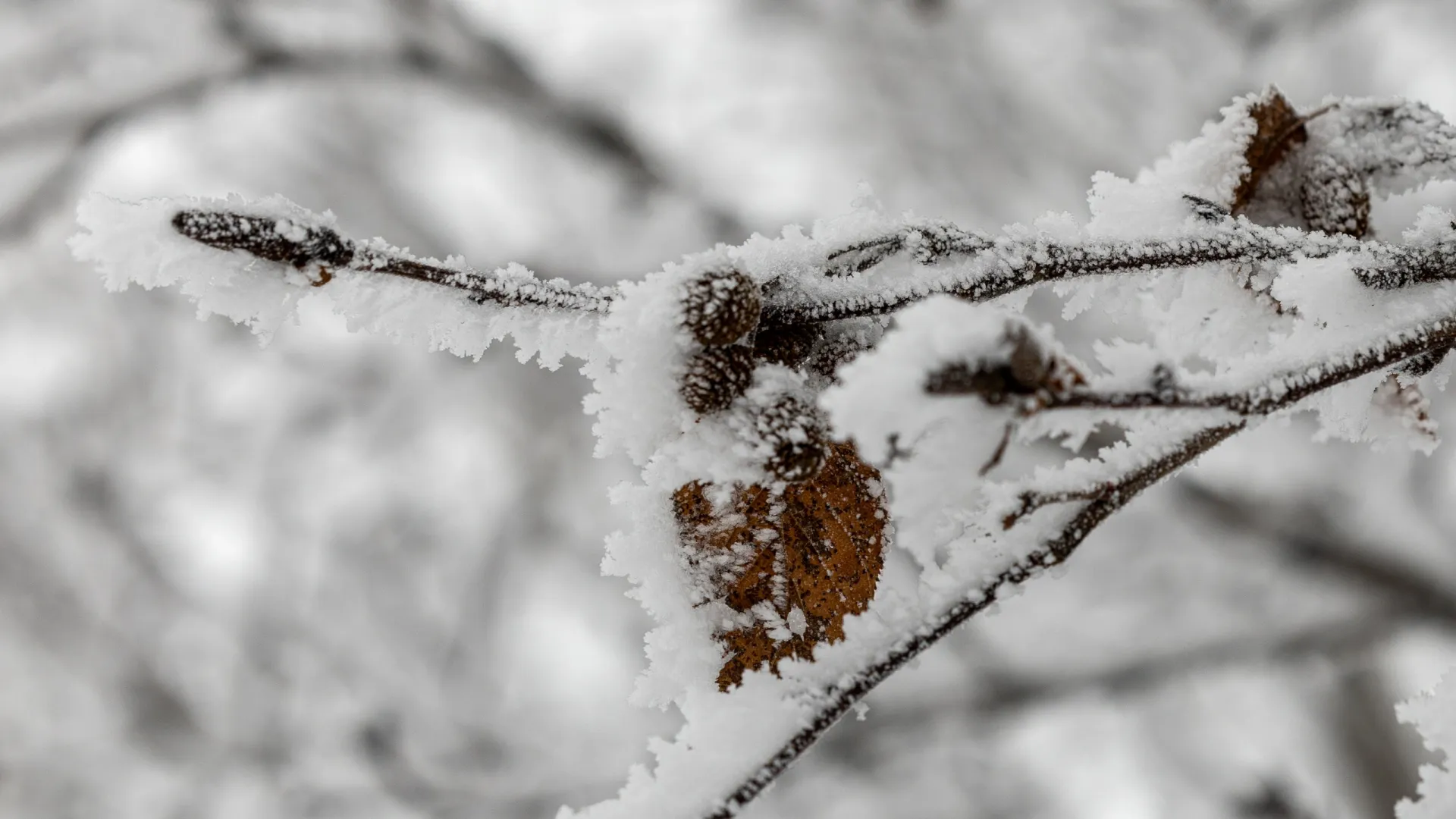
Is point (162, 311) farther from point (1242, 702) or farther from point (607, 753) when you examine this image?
point (1242, 702)

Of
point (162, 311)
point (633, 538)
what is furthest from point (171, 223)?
point (162, 311)

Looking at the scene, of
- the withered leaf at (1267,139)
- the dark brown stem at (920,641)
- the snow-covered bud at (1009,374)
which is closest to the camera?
the snow-covered bud at (1009,374)

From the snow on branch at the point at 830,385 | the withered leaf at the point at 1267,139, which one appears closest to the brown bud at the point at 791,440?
the snow on branch at the point at 830,385

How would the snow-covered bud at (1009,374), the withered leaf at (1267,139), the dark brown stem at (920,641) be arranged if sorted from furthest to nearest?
the withered leaf at (1267,139) → the dark brown stem at (920,641) → the snow-covered bud at (1009,374)

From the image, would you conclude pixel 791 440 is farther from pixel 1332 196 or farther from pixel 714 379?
pixel 1332 196

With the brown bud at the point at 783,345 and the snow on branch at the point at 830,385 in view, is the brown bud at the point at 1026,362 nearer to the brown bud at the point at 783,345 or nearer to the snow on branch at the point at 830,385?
the snow on branch at the point at 830,385

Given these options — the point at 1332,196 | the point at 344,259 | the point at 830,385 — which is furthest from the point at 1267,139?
the point at 344,259
